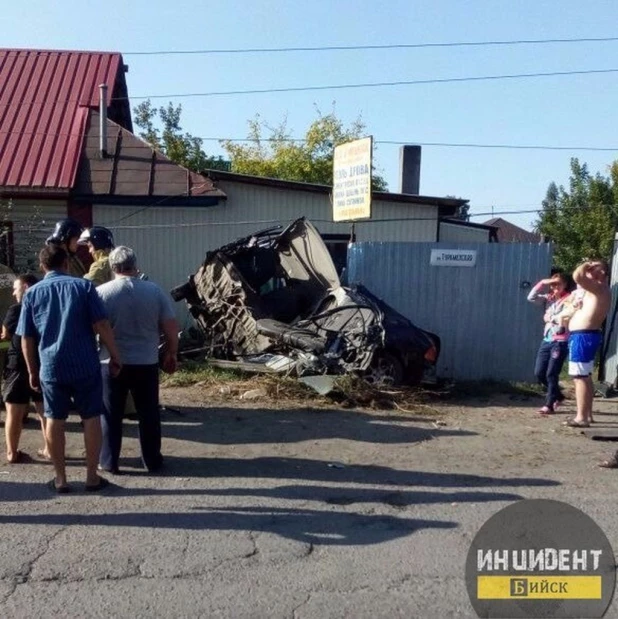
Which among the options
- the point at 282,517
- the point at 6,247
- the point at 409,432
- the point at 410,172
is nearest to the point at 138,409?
the point at 282,517

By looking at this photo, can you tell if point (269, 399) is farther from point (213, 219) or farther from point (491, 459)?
point (213, 219)

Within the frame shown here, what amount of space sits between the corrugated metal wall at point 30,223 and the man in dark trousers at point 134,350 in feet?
25.9

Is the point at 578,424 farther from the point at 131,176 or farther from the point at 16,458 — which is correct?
the point at 131,176

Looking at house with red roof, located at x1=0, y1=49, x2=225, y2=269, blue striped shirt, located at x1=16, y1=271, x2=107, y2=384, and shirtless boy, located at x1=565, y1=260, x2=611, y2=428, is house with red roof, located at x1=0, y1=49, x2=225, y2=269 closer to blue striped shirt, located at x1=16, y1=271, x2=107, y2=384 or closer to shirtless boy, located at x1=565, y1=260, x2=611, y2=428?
shirtless boy, located at x1=565, y1=260, x2=611, y2=428

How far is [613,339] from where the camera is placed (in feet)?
36.3

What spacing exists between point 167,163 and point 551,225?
12430 mm

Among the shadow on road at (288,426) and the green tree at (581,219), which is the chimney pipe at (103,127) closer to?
the shadow on road at (288,426)

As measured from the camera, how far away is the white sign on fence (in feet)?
37.9

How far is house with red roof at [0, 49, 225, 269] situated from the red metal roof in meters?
0.02

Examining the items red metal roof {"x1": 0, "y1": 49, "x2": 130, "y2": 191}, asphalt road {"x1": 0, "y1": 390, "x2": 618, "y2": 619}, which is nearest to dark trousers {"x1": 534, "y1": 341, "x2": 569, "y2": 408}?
asphalt road {"x1": 0, "y1": 390, "x2": 618, "y2": 619}

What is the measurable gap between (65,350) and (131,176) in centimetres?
979

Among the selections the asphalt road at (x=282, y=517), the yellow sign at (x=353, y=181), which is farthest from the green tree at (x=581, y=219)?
the asphalt road at (x=282, y=517)

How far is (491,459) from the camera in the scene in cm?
740

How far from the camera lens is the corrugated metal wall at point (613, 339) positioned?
11.0 meters
